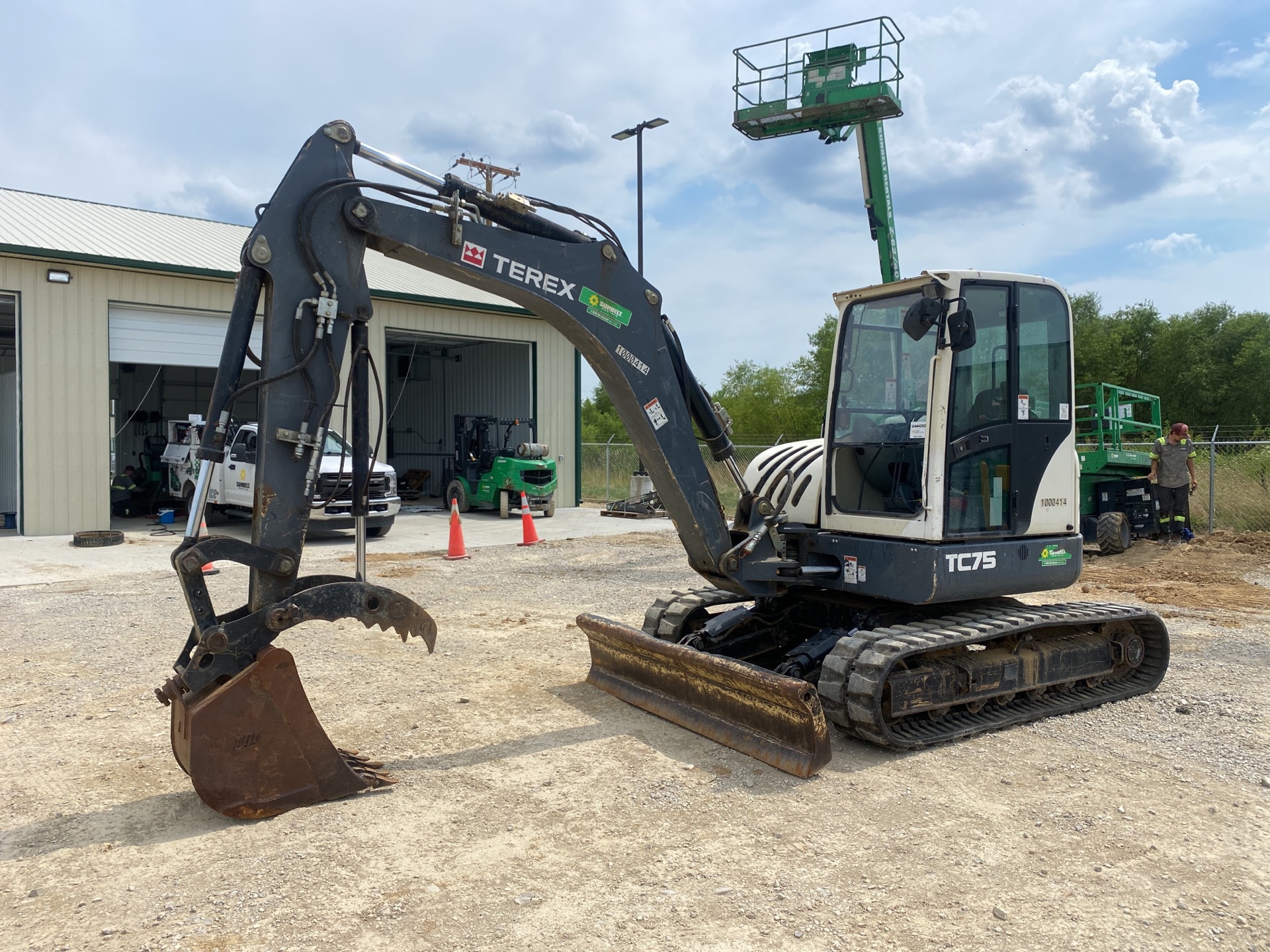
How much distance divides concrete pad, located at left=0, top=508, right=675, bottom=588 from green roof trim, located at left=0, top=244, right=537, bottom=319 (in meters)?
4.25

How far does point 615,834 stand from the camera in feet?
14.1

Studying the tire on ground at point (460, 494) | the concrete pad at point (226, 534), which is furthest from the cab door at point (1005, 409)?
the tire on ground at point (460, 494)

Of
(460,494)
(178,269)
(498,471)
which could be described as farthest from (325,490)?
(460,494)

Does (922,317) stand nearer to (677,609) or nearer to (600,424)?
(677,609)

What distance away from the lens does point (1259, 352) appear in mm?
42219

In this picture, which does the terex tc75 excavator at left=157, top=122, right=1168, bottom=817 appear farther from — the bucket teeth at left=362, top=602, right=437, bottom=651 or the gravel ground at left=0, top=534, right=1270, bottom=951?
the gravel ground at left=0, top=534, right=1270, bottom=951

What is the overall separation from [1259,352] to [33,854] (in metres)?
49.5

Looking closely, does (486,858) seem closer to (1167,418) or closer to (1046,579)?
(1046,579)

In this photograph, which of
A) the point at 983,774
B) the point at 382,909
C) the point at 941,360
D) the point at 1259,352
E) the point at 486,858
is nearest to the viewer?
the point at 382,909

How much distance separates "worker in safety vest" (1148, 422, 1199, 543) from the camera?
46.9 ft

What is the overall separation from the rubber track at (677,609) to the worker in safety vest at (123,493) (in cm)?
1778

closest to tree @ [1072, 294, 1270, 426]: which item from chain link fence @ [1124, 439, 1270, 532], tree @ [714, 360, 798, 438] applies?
tree @ [714, 360, 798, 438]

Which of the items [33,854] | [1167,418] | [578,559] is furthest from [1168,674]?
[1167,418]

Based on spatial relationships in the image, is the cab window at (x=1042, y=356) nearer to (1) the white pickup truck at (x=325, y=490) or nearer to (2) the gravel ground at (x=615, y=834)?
(2) the gravel ground at (x=615, y=834)
